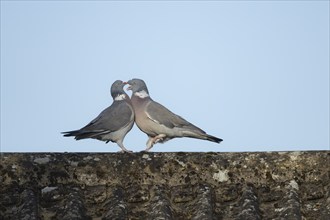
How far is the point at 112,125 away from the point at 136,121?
22.6 inches

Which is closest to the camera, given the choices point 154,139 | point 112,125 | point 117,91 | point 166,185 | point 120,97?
point 166,185

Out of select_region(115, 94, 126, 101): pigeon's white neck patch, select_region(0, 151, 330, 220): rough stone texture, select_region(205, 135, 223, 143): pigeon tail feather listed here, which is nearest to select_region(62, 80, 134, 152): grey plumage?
select_region(115, 94, 126, 101): pigeon's white neck patch

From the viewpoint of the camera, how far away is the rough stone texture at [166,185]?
5953 millimetres

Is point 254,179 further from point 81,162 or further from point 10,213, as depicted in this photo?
point 10,213

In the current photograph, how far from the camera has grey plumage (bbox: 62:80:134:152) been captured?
8930 millimetres

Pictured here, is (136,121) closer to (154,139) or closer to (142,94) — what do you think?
(154,139)

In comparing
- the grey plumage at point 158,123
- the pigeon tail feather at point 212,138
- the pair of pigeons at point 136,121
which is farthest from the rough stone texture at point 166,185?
the pigeon tail feather at point 212,138

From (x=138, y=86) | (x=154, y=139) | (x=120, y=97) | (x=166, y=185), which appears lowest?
(x=166, y=185)

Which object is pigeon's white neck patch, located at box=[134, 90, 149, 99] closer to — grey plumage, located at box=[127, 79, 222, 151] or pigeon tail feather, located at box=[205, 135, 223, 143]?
grey plumage, located at box=[127, 79, 222, 151]

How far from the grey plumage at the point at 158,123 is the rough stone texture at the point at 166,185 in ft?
9.72

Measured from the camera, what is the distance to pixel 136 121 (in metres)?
9.55

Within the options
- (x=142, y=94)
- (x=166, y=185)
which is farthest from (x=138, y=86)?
(x=166, y=185)

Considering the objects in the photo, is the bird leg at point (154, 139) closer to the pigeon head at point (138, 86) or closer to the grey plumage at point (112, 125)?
the grey plumage at point (112, 125)

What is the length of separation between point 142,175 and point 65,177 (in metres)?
0.61
